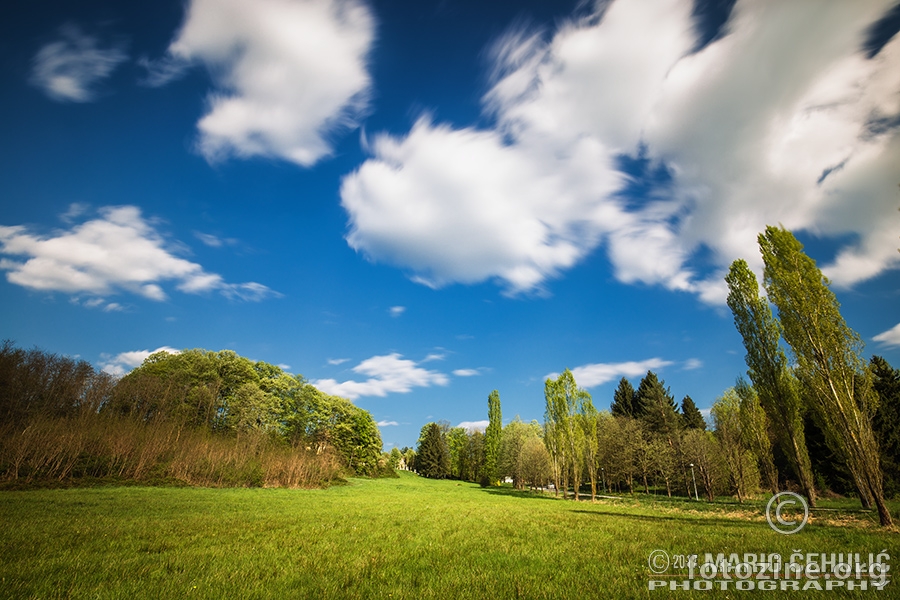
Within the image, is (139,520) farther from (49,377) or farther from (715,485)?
(715,485)

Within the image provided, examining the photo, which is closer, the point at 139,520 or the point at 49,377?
the point at 139,520

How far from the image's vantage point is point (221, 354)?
55844mm

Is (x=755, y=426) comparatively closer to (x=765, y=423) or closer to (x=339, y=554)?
(x=765, y=423)

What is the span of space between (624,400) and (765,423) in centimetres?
3432

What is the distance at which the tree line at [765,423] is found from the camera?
15.5 m

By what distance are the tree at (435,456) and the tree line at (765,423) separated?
60.4 ft

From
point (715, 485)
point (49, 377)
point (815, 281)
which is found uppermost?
point (815, 281)

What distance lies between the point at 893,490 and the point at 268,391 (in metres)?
68.6

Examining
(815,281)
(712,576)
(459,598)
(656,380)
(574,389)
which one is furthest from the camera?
(656,380)

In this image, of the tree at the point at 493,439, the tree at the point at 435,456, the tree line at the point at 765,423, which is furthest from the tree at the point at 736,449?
the tree at the point at 435,456

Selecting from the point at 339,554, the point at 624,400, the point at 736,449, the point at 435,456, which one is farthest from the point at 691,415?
the point at 339,554

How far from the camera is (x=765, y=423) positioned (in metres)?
33.2

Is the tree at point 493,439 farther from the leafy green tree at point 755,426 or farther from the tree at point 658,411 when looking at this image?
the leafy green tree at point 755,426

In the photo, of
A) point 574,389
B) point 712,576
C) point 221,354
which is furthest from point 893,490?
point 221,354
